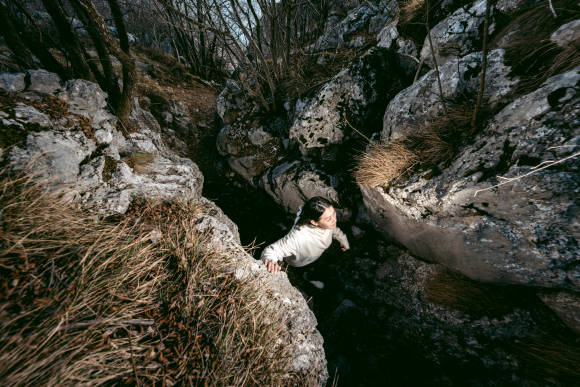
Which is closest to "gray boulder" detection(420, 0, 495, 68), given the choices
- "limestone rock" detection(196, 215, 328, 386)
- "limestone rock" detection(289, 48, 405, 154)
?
"limestone rock" detection(289, 48, 405, 154)

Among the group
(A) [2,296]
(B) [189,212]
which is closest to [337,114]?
(B) [189,212]

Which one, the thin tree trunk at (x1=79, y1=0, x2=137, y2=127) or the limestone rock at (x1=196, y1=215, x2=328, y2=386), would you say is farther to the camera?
the thin tree trunk at (x1=79, y1=0, x2=137, y2=127)

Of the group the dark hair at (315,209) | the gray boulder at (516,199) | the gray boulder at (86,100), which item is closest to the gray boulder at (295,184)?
the dark hair at (315,209)

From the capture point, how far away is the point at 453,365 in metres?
2.43

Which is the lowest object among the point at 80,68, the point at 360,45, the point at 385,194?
the point at 385,194

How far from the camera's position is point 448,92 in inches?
108

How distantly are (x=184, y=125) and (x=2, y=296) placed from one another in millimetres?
7202

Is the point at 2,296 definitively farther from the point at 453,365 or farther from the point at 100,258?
the point at 453,365

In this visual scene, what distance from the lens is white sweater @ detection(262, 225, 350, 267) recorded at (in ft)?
10.2

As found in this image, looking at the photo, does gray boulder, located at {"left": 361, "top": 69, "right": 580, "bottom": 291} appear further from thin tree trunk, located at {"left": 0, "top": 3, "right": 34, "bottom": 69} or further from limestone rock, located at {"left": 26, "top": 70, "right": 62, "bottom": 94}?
thin tree trunk, located at {"left": 0, "top": 3, "right": 34, "bottom": 69}

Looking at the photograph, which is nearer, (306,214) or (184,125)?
(306,214)

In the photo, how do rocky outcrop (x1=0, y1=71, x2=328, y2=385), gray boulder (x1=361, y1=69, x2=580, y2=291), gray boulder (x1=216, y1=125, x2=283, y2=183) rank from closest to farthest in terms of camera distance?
gray boulder (x1=361, y1=69, x2=580, y2=291) < rocky outcrop (x1=0, y1=71, x2=328, y2=385) < gray boulder (x1=216, y1=125, x2=283, y2=183)

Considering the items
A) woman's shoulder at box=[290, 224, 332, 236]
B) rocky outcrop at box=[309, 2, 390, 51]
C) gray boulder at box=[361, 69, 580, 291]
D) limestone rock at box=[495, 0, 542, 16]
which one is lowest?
woman's shoulder at box=[290, 224, 332, 236]

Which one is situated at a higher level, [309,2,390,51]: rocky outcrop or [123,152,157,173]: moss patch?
[309,2,390,51]: rocky outcrop
